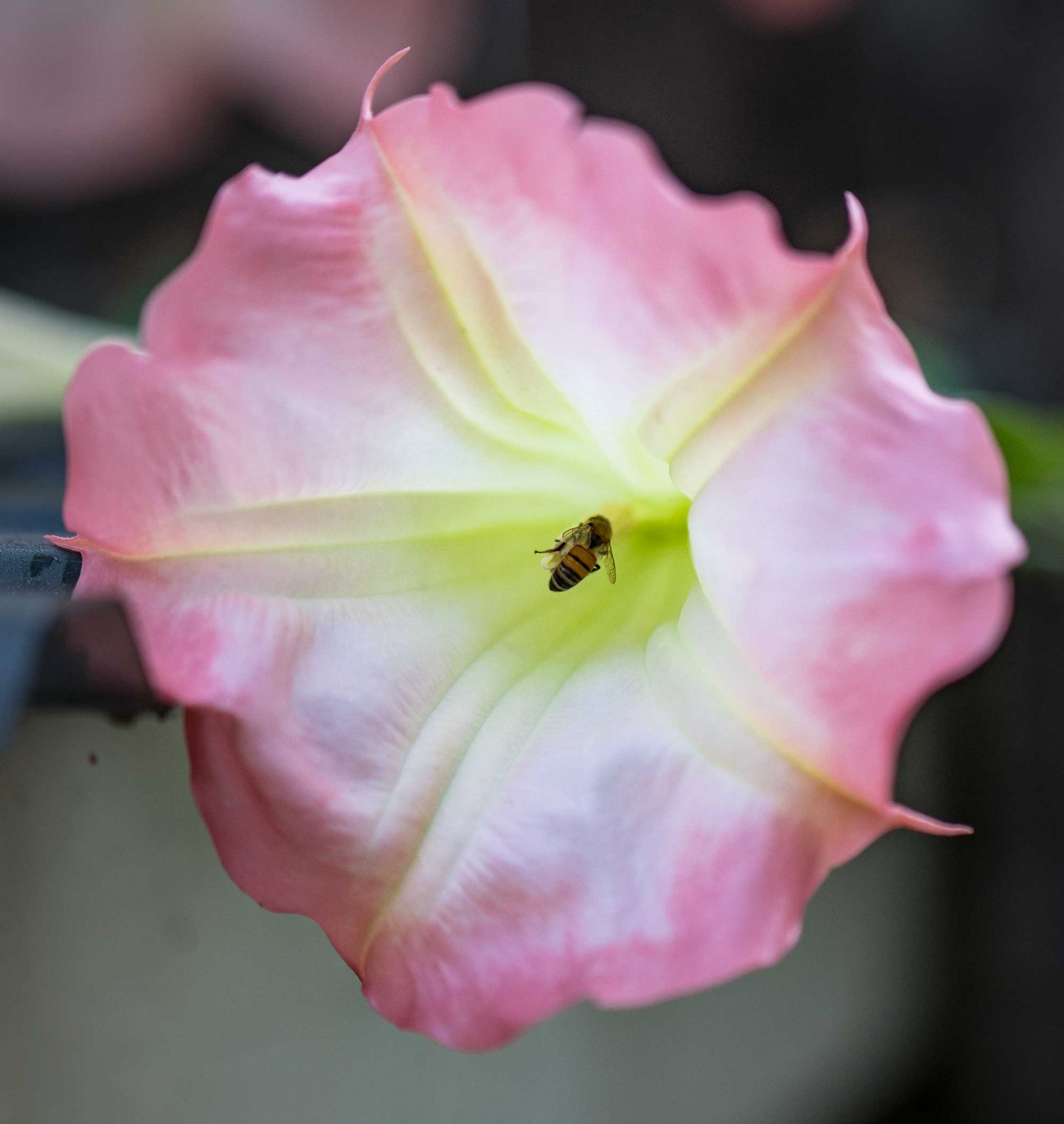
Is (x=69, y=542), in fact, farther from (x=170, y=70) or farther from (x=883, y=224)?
(x=883, y=224)

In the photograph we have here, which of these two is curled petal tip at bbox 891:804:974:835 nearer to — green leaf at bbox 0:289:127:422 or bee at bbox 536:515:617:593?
bee at bbox 536:515:617:593

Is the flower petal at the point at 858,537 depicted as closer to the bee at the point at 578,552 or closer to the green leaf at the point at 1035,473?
the bee at the point at 578,552

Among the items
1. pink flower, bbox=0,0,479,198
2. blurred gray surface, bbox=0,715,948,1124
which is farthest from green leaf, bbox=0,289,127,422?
pink flower, bbox=0,0,479,198

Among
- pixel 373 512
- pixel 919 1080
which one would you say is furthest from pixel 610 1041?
pixel 373 512

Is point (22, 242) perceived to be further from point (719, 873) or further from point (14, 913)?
point (719, 873)

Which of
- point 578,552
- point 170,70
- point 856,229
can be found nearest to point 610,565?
point 578,552

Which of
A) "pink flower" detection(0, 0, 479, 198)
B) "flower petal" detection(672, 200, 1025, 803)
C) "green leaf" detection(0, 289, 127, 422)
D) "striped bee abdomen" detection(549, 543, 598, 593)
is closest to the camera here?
"flower petal" detection(672, 200, 1025, 803)
